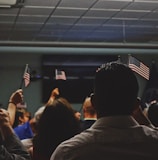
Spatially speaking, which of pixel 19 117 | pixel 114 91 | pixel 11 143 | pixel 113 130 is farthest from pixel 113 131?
pixel 19 117

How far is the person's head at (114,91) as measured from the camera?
3.66 feet

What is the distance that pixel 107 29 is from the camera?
660 centimetres

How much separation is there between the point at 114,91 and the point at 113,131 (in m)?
0.11

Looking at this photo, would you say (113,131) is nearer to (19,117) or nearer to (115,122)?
(115,122)

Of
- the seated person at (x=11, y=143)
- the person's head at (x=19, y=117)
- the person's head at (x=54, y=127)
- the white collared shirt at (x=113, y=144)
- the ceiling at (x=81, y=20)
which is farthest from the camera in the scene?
the ceiling at (x=81, y=20)

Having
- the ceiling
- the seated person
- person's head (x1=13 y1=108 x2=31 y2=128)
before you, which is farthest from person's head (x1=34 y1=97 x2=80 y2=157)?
the ceiling

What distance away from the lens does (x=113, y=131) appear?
1.08m

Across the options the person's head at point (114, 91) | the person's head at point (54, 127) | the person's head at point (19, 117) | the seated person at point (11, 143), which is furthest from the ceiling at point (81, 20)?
the person's head at point (114, 91)

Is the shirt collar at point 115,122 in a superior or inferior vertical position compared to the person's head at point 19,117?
superior

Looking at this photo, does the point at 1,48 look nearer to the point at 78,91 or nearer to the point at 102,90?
the point at 102,90

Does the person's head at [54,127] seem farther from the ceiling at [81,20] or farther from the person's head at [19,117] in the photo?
the ceiling at [81,20]

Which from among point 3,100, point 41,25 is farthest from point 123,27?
point 3,100

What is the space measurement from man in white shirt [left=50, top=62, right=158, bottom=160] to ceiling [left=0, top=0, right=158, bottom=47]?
10.7 ft

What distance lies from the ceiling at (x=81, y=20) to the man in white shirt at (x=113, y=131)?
3.27 meters
